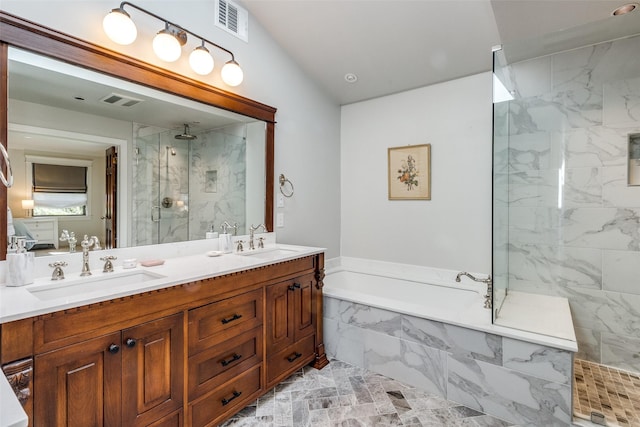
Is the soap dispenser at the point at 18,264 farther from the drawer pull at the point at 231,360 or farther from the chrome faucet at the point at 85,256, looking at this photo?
the drawer pull at the point at 231,360

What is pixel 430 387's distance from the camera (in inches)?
81.7

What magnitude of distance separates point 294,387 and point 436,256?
167 cm

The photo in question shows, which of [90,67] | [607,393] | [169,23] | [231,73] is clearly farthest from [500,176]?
[90,67]

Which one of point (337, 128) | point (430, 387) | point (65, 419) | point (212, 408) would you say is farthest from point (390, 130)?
point (65, 419)

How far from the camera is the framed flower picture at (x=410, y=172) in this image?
298cm

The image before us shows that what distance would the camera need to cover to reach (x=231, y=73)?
226 centimetres

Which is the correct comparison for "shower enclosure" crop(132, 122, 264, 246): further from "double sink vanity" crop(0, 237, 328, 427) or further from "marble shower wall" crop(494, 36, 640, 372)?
"marble shower wall" crop(494, 36, 640, 372)

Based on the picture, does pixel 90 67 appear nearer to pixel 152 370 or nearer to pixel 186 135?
pixel 186 135

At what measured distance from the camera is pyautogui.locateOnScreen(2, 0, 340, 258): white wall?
5.29 feet

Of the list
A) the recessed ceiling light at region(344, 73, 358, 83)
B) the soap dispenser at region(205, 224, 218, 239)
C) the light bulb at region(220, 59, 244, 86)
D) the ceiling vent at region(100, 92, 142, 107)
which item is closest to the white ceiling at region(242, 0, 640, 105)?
the recessed ceiling light at region(344, 73, 358, 83)

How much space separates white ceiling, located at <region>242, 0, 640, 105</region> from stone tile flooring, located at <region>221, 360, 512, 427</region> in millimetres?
2481

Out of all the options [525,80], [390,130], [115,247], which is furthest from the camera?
[390,130]

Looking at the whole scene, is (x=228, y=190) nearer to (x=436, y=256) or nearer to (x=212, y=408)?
(x=212, y=408)

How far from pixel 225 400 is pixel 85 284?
0.92 m
